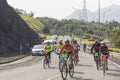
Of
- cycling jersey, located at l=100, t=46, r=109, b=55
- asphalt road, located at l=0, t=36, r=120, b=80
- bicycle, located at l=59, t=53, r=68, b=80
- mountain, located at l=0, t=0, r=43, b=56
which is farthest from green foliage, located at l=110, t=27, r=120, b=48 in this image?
bicycle, located at l=59, t=53, r=68, b=80

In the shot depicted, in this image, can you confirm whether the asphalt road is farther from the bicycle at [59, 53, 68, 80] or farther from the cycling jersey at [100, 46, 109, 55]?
the cycling jersey at [100, 46, 109, 55]

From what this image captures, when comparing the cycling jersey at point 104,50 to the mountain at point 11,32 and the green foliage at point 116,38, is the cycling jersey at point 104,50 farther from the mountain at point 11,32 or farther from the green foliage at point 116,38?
the green foliage at point 116,38

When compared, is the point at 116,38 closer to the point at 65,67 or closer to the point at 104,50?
the point at 104,50

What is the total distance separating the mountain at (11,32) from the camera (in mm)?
61919

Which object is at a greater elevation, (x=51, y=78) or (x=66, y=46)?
(x=66, y=46)

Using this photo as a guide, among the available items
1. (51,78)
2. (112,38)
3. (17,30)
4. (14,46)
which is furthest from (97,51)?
(112,38)

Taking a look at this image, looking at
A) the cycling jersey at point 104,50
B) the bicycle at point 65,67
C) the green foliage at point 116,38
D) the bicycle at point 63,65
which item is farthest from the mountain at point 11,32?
the bicycle at point 63,65

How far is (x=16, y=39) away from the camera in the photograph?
7062cm

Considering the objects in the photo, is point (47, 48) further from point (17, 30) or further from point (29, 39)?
point (29, 39)

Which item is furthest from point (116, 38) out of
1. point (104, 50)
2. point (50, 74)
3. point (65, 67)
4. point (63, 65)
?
point (63, 65)

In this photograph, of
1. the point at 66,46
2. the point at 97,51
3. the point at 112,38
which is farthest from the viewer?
the point at 112,38

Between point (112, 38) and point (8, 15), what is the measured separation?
47.8 meters

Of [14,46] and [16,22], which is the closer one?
[14,46]

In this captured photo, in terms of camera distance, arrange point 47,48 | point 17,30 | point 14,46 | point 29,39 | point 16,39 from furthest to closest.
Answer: point 29,39 < point 17,30 < point 16,39 < point 14,46 < point 47,48
